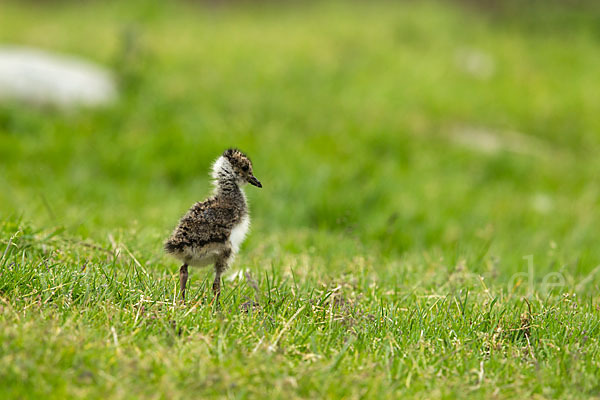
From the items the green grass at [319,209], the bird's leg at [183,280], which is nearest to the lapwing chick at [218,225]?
the bird's leg at [183,280]

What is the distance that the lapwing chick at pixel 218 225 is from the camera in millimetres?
4008

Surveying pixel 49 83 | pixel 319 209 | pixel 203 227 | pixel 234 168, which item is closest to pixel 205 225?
pixel 203 227

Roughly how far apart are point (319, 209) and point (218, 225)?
460 centimetres

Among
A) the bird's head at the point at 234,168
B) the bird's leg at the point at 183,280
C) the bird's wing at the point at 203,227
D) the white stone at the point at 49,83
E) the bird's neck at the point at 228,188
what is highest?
the white stone at the point at 49,83

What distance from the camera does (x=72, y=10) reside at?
24609 mm

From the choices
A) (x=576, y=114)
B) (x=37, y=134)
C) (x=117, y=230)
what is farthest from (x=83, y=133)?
(x=576, y=114)

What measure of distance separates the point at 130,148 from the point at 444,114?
7500mm

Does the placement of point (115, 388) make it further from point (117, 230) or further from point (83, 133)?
point (83, 133)

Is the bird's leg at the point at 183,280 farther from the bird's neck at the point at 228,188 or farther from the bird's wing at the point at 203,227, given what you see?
the bird's neck at the point at 228,188

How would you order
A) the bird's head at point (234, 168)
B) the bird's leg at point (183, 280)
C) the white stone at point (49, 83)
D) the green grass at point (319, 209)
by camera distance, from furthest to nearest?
the white stone at point (49, 83)
the bird's head at point (234, 168)
the bird's leg at point (183, 280)
the green grass at point (319, 209)

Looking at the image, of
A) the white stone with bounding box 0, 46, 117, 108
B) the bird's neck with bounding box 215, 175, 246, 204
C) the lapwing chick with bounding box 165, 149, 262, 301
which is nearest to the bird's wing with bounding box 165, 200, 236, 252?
the lapwing chick with bounding box 165, 149, 262, 301

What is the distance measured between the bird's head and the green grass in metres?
0.69

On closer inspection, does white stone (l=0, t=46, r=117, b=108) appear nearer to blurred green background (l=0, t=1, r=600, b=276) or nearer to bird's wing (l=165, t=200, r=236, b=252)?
blurred green background (l=0, t=1, r=600, b=276)

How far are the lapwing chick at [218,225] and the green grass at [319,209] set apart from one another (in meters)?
0.16
